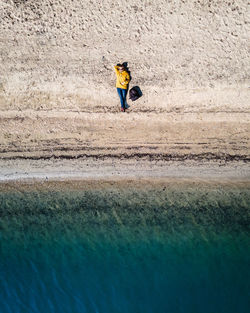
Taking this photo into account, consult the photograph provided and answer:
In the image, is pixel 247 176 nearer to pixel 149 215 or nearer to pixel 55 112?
pixel 149 215

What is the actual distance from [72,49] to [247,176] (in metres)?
3.56

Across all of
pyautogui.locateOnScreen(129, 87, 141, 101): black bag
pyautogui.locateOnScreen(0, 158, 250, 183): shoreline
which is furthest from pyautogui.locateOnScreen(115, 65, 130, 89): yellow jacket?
pyautogui.locateOnScreen(0, 158, 250, 183): shoreline

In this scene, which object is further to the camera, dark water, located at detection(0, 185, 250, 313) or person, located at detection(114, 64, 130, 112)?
dark water, located at detection(0, 185, 250, 313)

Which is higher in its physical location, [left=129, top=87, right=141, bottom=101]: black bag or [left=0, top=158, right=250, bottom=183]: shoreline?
[left=129, top=87, right=141, bottom=101]: black bag

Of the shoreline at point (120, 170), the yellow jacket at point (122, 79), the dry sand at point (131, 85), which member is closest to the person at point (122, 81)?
the yellow jacket at point (122, 79)

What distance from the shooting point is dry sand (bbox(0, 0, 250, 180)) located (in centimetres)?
445

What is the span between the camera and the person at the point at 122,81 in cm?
444

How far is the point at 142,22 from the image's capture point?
4469 mm

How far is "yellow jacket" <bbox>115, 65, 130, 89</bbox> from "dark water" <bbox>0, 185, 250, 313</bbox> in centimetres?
173

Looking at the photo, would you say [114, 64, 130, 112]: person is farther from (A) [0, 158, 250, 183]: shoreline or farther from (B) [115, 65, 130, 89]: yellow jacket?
(A) [0, 158, 250, 183]: shoreline

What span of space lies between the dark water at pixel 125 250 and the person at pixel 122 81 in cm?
156

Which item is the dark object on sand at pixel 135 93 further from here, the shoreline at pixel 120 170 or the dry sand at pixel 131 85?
the shoreline at pixel 120 170

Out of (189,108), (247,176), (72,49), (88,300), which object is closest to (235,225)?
(247,176)

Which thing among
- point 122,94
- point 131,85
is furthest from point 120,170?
point 131,85
